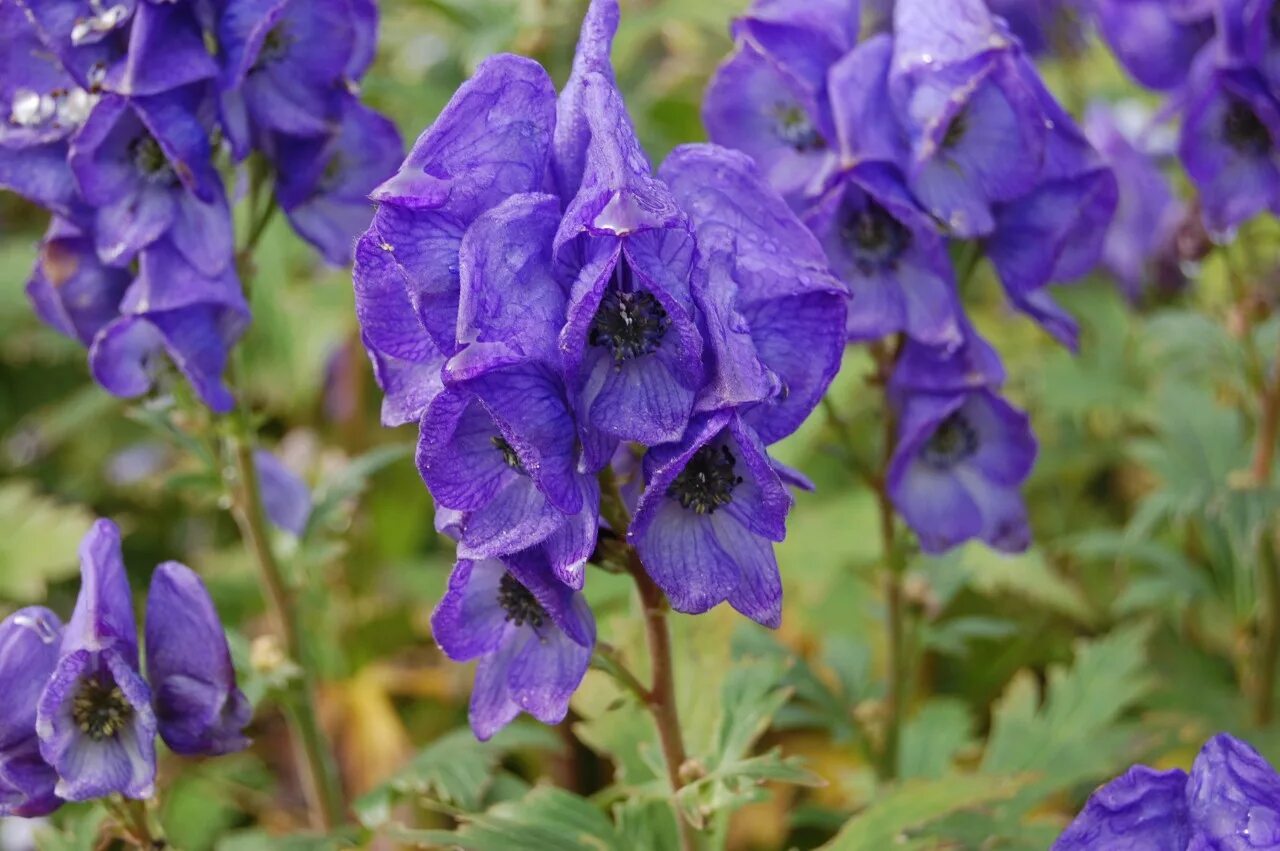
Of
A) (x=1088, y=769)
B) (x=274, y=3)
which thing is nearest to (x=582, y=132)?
(x=274, y=3)

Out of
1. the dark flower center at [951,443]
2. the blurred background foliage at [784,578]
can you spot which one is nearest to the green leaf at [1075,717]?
the blurred background foliage at [784,578]

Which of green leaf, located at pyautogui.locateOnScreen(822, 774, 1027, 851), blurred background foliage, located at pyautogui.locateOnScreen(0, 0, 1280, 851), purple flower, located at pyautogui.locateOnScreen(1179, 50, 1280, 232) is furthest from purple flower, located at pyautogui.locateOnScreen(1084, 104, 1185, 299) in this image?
green leaf, located at pyautogui.locateOnScreen(822, 774, 1027, 851)

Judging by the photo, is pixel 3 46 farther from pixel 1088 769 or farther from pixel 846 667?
pixel 1088 769

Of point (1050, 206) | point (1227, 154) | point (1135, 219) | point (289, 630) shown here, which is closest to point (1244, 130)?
point (1227, 154)

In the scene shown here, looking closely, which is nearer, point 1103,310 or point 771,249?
point 771,249

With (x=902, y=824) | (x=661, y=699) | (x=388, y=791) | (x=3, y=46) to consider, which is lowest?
(x=388, y=791)

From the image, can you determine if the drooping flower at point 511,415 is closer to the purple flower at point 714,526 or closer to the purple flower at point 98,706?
the purple flower at point 714,526
